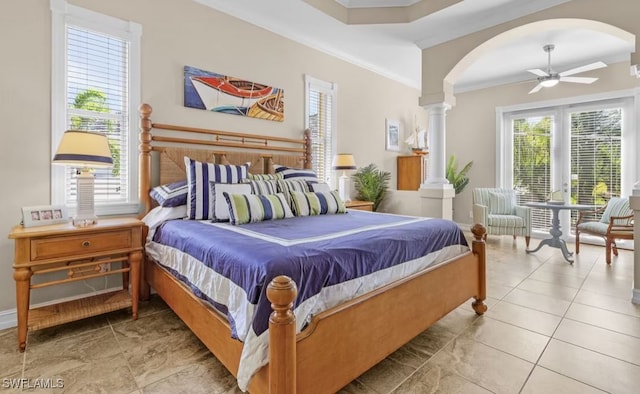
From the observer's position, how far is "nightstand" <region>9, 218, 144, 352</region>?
188cm

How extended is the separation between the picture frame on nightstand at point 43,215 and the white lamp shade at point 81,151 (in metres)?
0.35

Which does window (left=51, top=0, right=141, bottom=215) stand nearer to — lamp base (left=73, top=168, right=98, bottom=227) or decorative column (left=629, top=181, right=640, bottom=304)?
lamp base (left=73, top=168, right=98, bottom=227)

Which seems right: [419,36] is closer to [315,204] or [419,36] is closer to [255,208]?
[315,204]

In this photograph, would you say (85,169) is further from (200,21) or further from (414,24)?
(414,24)

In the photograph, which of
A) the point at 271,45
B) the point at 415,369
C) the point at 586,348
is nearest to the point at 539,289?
the point at 586,348

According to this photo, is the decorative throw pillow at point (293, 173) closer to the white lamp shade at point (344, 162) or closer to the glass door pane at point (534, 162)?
the white lamp shade at point (344, 162)

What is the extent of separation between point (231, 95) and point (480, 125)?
15.7 ft

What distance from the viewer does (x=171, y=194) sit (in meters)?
2.54

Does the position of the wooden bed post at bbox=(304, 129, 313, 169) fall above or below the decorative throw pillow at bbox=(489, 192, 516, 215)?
above

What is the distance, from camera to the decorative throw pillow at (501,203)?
197 inches

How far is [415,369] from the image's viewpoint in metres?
1.70

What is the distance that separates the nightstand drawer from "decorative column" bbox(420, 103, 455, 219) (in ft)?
11.2

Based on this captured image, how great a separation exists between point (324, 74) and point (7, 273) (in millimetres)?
3818

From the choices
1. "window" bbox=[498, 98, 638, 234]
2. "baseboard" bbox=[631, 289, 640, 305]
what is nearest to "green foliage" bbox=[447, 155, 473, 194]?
"window" bbox=[498, 98, 638, 234]
